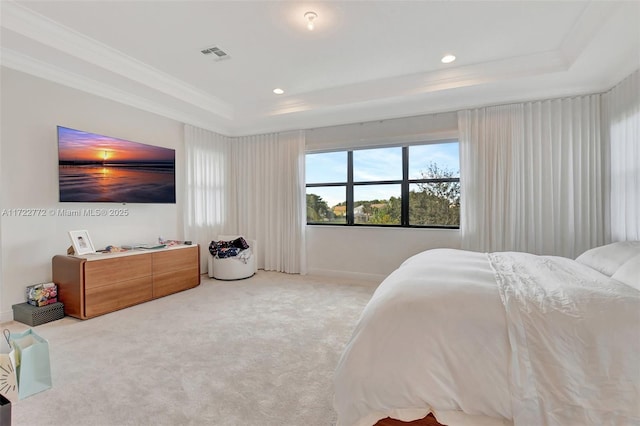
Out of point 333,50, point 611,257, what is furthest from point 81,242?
point 611,257

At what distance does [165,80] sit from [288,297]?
3.16 m

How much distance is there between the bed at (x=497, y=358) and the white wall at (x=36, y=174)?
3517 mm

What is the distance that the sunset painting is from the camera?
3.17 meters

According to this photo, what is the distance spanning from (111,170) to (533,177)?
5278 mm

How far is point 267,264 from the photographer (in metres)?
5.30

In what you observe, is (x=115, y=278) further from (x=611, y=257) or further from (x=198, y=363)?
(x=611, y=257)

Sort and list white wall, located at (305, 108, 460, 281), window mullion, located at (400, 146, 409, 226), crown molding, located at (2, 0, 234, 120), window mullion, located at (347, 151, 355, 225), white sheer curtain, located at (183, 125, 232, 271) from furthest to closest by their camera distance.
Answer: window mullion, located at (347, 151, 355, 225) < white sheer curtain, located at (183, 125, 232, 271) < window mullion, located at (400, 146, 409, 226) < white wall, located at (305, 108, 460, 281) < crown molding, located at (2, 0, 234, 120)

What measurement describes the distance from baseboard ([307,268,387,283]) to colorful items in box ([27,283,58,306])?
3.31m

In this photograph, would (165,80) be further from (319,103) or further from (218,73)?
(319,103)

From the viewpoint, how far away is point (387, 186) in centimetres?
466

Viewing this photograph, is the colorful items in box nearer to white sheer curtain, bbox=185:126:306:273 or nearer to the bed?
white sheer curtain, bbox=185:126:306:273

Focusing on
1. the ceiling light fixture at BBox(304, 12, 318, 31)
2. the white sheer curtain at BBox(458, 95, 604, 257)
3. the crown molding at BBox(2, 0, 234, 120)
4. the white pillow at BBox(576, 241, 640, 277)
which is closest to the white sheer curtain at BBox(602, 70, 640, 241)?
the white sheer curtain at BBox(458, 95, 604, 257)

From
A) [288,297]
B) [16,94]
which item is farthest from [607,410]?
[16,94]

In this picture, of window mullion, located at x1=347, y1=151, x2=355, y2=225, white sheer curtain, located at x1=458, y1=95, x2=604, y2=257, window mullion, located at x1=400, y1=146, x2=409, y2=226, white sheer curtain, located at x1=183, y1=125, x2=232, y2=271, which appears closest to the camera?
white sheer curtain, located at x1=458, y1=95, x2=604, y2=257
